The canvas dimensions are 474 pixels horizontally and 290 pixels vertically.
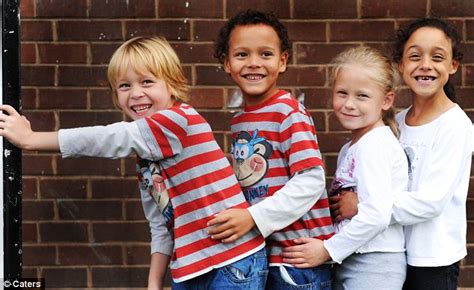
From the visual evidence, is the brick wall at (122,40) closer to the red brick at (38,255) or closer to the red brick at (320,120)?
the red brick at (320,120)

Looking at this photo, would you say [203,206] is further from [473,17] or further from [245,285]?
[473,17]

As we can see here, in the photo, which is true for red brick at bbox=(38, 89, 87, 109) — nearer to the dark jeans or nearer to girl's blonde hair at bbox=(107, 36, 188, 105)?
girl's blonde hair at bbox=(107, 36, 188, 105)

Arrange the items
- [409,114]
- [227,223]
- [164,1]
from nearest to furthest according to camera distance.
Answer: [227,223] → [409,114] → [164,1]

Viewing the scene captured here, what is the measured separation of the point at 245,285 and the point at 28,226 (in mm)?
1989

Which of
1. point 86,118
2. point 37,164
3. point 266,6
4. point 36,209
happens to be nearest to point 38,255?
point 36,209

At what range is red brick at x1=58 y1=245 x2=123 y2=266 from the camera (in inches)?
170

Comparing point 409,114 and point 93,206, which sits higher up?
point 409,114

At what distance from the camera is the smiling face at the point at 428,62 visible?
286 cm

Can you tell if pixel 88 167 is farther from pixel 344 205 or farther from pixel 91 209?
pixel 344 205

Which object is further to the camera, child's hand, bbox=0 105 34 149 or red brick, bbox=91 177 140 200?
red brick, bbox=91 177 140 200

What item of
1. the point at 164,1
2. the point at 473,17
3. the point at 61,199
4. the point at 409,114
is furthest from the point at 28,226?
the point at 473,17

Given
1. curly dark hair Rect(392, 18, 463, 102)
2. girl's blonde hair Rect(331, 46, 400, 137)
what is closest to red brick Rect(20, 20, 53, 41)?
girl's blonde hair Rect(331, 46, 400, 137)

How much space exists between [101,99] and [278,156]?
172 cm

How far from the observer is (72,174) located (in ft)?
13.9
